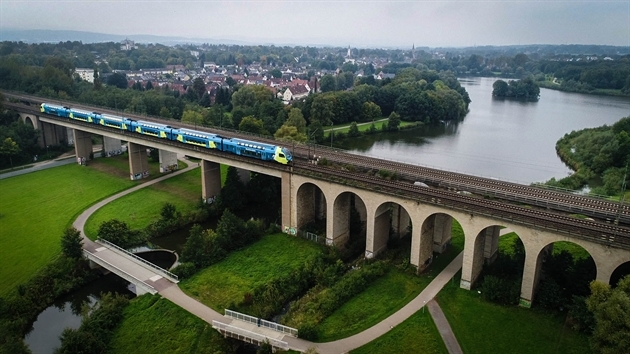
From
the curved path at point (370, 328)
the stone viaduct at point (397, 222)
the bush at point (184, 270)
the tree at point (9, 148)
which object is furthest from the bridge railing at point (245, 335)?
the tree at point (9, 148)

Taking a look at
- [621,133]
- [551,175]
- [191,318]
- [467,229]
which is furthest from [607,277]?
[621,133]

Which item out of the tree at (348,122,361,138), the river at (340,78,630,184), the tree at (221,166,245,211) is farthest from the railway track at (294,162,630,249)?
the tree at (348,122,361,138)

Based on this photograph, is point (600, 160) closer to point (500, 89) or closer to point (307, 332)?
point (307, 332)

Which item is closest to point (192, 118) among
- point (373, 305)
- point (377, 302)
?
point (377, 302)

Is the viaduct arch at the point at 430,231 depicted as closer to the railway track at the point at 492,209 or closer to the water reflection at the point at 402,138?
the railway track at the point at 492,209

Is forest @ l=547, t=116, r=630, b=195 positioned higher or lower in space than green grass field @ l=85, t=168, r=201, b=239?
higher

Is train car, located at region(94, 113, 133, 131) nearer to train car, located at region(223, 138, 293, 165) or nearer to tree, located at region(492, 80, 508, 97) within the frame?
train car, located at region(223, 138, 293, 165)

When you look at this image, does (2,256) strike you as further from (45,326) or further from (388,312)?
(388,312)
